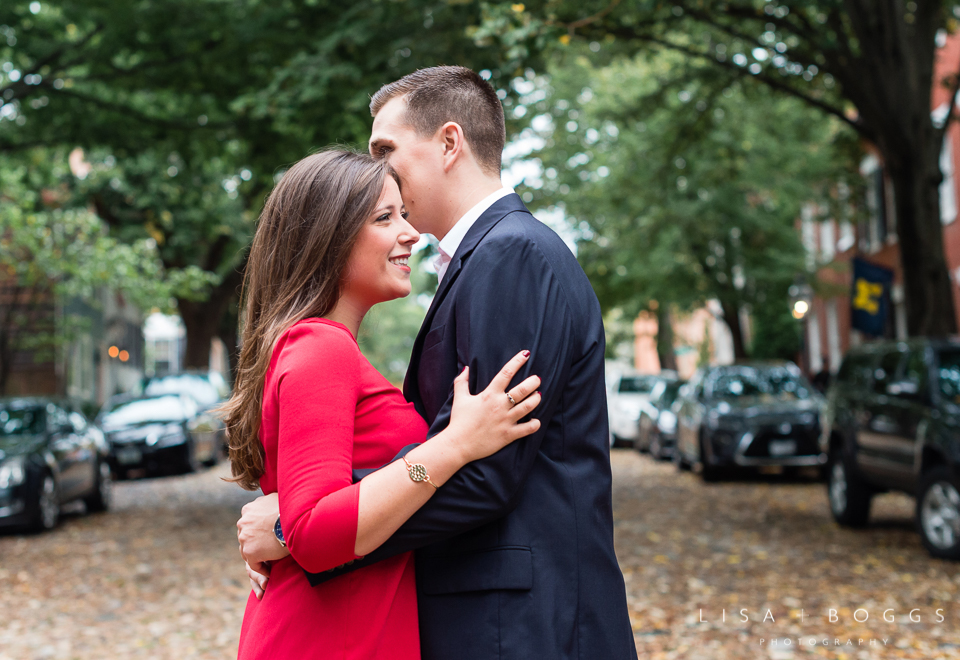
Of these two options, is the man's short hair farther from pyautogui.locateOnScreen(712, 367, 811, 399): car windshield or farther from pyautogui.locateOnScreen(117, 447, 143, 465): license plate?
pyautogui.locateOnScreen(117, 447, 143, 465): license plate

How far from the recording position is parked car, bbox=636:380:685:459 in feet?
70.0

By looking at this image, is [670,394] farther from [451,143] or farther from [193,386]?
[451,143]

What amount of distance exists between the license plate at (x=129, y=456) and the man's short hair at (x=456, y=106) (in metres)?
18.0

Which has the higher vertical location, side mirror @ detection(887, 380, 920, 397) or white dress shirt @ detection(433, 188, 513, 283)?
white dress shirt @ detection(433, 188, 513, 283)

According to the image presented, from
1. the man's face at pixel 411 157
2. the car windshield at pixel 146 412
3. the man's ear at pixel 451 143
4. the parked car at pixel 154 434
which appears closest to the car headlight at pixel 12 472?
the parked car at pixel 154 434

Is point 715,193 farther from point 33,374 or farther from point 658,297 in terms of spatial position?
point 33,374

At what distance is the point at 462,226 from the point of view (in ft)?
7.77

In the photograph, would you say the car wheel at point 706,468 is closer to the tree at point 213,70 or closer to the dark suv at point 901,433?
the dark suv at point 901,433

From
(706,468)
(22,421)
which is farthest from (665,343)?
(22,421)

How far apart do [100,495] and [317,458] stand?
45.8ft

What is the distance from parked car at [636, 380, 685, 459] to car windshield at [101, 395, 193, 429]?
385 inches

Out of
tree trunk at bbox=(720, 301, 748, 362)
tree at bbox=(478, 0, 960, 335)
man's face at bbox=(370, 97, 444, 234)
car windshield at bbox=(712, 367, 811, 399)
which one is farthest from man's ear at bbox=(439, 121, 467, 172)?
tree trunk at bbox=(720, 301, 748, 362)

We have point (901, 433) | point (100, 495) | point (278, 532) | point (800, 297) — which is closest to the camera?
point (278, 532)

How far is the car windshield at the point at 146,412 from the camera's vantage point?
64.3 ft
